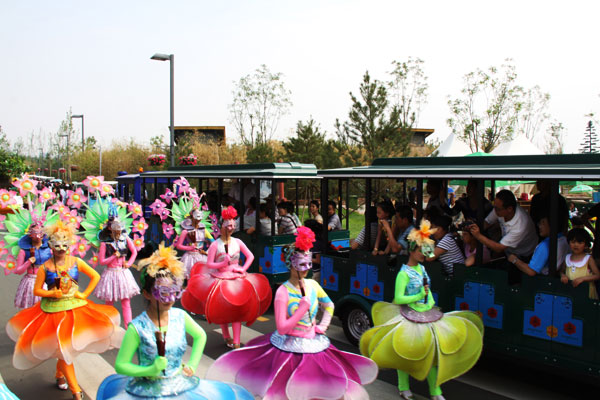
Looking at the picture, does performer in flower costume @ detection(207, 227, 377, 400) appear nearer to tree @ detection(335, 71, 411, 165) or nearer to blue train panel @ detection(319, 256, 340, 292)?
blue train panel @ detection(319, 256, 340, 292)

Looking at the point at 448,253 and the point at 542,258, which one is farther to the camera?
the point at 448,253

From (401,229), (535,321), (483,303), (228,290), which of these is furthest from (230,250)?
(535,321)

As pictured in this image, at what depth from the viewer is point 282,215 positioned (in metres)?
9.36

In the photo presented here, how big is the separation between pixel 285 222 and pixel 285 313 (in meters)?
5.35

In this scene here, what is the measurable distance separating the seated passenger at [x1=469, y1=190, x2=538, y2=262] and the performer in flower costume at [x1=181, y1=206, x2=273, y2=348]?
2.95 m

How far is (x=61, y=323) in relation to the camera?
16.8 ft

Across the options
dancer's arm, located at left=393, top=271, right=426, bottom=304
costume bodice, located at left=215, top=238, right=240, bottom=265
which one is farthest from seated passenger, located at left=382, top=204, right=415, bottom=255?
costume bodice, located at left=215, top=238, right=240, bottom=265

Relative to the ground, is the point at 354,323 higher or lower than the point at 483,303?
lower

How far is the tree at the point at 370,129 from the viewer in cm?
2081

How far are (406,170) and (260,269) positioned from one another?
13.2 ft

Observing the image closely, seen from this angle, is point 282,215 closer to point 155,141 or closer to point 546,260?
point 546,260

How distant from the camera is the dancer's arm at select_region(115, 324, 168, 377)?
3.09 meters

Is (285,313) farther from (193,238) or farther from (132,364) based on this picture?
(193,238)

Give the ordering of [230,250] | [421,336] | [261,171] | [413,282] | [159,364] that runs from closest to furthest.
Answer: [159,364] → [421,336] → [413,282] → [230,250] → [261,171]
